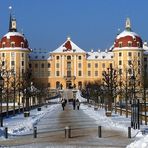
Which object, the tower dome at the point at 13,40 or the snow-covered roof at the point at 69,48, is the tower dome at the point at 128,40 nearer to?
the snow-covered roof at the point at 69,48

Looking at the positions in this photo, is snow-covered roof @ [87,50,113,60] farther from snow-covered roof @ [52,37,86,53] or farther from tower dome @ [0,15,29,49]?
tower dome @ [0,15,29,49]

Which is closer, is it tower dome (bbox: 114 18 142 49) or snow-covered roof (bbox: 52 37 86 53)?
tower dome (bbox: 114 18 142 49)

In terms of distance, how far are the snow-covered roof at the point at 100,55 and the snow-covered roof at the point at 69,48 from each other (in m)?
3.22

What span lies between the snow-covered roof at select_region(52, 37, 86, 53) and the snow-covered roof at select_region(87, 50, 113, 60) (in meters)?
3.22

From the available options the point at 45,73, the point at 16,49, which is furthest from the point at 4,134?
the point at 45,73

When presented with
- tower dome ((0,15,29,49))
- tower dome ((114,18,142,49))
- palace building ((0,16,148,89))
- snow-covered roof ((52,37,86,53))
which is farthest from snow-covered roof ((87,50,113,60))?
tower dome ((0,15,29,49))

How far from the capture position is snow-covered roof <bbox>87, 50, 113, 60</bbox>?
154 m

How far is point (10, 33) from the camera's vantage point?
142500 millimetres

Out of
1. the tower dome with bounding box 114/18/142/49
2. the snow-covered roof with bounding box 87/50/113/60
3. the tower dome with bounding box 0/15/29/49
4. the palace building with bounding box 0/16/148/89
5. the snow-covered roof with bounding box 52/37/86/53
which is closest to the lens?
the tower dome with bounding box 114/18/142/49

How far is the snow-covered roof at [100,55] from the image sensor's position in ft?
507

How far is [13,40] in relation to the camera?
14062cm

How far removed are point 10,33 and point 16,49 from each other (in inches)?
176

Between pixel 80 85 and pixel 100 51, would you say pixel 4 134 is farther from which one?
pixel 100 51

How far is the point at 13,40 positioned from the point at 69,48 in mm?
19760
